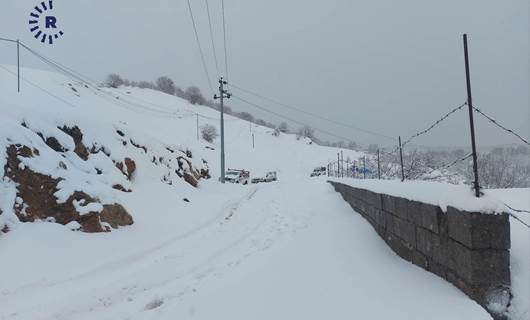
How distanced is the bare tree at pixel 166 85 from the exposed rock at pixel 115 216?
159857 mm

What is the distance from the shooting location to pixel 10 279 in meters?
6.24

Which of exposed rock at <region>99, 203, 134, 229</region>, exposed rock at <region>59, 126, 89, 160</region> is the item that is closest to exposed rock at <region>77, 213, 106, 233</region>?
exposed rock at <region>99, 203, 134, 229</region>

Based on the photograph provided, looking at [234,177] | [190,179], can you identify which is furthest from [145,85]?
[190,179]

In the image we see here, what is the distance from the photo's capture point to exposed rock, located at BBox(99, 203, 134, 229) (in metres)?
9.46

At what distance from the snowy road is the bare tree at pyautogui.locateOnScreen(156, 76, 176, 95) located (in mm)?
162657

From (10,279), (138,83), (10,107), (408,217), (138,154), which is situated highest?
(138,83)

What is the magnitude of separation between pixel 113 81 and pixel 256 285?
164283 millimetres

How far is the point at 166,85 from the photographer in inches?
6521

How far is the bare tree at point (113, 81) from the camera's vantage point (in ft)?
501

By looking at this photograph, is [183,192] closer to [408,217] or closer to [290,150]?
[408,217]

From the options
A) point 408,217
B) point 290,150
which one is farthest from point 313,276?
point 290,150

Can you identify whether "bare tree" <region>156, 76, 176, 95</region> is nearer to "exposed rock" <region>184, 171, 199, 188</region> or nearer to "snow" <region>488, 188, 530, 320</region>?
"exposed rock" <region>184, 171, 199, 188</region>

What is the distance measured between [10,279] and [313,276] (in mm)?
4528

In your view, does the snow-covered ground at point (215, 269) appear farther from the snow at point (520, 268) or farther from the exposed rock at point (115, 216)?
the exposed rock at point (115, 216)
